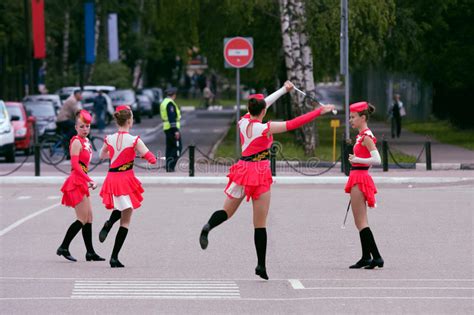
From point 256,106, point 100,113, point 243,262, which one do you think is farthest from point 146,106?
point 256,106

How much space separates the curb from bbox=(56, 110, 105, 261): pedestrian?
1115 cm

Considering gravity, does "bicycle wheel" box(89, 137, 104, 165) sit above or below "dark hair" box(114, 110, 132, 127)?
below

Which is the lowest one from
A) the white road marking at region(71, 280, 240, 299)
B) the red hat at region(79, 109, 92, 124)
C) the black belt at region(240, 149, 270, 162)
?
the white road marking at region(71, 280, 240, 299)

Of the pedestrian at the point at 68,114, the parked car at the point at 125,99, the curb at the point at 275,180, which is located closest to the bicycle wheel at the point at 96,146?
the pedestrian at the point at 68,114

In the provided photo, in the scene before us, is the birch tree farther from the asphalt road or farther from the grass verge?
the asphalt road

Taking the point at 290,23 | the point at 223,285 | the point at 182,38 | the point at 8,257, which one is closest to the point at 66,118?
the point at 290,23

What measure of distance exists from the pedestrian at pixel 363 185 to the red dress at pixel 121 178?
2.14 meters

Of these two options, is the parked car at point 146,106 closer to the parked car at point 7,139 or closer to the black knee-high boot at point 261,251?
the parked car at point 7,139

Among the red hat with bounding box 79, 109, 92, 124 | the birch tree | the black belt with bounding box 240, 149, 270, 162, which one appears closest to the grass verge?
the birch tree

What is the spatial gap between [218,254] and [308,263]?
121cm

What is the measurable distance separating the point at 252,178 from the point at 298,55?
22.8 m

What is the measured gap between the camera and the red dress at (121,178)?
12.9 m

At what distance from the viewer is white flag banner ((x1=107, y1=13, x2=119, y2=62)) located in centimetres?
7938

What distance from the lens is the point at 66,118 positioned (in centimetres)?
3325
